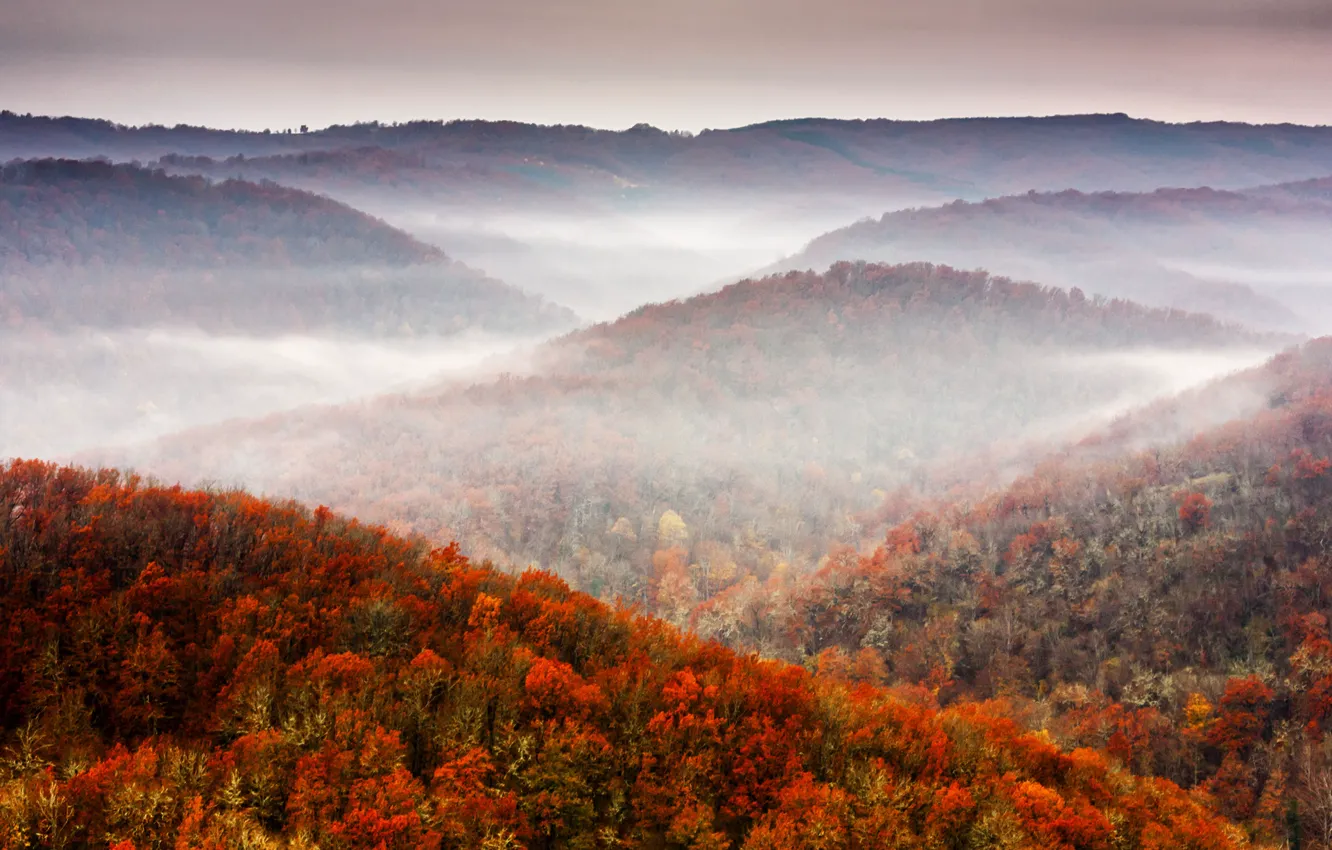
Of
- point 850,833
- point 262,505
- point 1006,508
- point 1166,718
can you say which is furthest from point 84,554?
point 1006,508

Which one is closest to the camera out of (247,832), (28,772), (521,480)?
(247,832)

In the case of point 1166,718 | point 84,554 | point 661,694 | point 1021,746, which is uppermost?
point 84,554

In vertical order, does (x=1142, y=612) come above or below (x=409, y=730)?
below

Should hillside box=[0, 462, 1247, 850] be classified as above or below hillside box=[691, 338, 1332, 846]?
above

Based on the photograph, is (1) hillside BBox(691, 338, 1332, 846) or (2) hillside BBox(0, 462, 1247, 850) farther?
(1) hillside BBox(691, 338, 1332, 846)

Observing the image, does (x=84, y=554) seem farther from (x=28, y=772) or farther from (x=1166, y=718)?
(x=1166, y=718)

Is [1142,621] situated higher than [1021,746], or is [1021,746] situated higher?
[1021,746]
